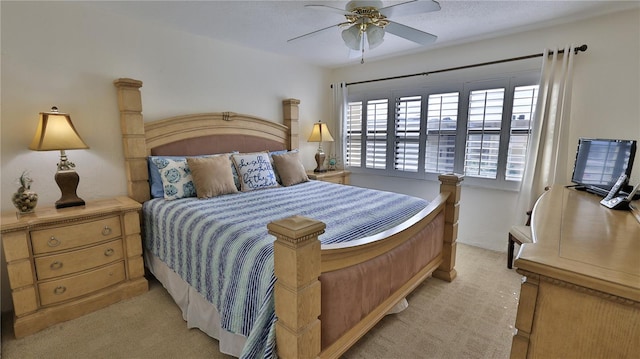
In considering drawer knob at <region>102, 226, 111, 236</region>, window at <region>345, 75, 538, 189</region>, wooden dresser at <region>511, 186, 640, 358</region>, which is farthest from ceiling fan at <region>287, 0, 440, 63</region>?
drawer knob at <region>102, 226, 111, 236</region>

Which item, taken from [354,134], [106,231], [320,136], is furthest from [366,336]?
[354,134]

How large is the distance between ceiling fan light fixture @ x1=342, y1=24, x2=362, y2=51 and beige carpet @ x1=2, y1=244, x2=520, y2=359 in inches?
82.6

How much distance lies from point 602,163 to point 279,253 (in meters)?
2.47

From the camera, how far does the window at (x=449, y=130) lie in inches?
118

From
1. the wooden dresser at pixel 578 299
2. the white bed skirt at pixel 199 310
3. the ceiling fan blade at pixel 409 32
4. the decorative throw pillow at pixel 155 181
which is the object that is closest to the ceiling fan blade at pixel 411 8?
the ceiling fan blade at pixel 409 32

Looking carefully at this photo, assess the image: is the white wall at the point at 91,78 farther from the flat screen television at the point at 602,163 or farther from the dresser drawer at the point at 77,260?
the flat screen television at the point at 602,163

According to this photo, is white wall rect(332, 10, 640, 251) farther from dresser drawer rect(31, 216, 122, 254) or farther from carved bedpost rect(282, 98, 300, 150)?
dresser drawer rect(31, 216, 122, 254)

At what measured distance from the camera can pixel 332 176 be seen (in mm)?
3969

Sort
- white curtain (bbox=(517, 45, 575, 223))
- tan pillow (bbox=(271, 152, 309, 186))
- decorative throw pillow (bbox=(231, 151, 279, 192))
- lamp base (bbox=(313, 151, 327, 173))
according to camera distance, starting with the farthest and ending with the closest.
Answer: lamp base (bbox=(313, 151, 327, 173)) → tan pillow (bbox=(271, 152, 309, 186)) → decorative throw pillow (bbox=(231, 151, 279, 192)) → white curtain (bbox=(517, 45, 575, 223))

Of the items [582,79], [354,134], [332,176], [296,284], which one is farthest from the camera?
[354,134]

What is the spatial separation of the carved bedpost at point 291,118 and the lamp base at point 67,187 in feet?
7.74

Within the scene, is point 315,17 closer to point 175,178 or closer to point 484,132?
point 175,178

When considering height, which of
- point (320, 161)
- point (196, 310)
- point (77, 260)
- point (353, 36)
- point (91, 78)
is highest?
point (353, 36)

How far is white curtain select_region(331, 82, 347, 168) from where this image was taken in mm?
4355
